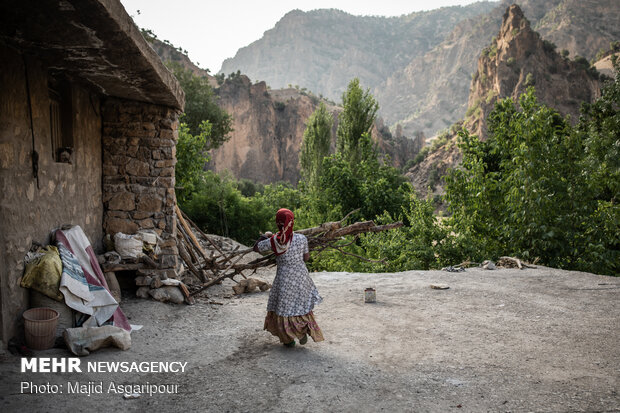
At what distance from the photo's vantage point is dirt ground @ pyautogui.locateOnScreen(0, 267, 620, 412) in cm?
291

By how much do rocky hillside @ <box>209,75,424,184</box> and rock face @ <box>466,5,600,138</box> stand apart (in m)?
12.4

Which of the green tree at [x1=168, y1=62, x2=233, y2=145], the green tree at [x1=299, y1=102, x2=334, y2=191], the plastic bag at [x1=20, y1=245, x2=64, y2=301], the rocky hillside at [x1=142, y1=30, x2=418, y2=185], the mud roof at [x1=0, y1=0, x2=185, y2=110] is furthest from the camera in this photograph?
the rocky hillside at [x1=142, y1=30, x2=418, y2=185]

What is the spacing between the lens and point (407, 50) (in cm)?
14338

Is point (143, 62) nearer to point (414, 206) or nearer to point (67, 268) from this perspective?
point (67, 268)

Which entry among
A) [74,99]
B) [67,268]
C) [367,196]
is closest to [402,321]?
[67,268]

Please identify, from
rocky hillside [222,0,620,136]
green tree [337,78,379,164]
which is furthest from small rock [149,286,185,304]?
rocky hillside [222,0,620,136]

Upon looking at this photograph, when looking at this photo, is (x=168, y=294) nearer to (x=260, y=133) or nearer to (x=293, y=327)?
(x=293, y=327)

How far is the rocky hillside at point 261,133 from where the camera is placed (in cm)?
4675

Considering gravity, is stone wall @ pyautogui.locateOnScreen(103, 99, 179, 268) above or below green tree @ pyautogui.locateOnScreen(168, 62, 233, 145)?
below

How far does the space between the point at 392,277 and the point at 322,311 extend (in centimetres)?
218

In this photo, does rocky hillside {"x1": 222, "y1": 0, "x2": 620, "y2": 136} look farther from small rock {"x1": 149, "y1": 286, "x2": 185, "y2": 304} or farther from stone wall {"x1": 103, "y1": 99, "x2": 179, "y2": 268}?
small rock {"x1": 149, "y1": 286, "x2": 185, "y2": 304}

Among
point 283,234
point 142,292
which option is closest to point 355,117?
point 142,292

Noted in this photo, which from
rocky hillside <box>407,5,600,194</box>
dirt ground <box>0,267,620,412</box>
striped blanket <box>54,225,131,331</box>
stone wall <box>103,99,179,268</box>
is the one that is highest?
rocky hillside <box>407,5,600,194</box>

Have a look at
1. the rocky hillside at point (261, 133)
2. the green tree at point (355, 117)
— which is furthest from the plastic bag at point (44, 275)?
the rocky hillside at point (261, 133)
